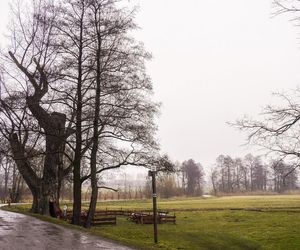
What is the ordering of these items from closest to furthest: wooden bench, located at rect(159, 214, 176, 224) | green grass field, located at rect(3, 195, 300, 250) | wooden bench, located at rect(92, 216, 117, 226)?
1. green grass field, located at rect(3, 195, 300, 250)
2. wooden bench, located at rect(92, 216, 117, 226)
3. wooden bench, located at rect(159, 214, 176, 224)

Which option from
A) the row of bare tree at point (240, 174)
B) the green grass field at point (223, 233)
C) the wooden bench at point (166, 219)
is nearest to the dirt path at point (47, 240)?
the green grass field at point (223, 233)

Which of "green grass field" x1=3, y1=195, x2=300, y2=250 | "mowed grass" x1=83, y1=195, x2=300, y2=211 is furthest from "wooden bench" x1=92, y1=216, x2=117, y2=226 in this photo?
"mowed grass" x1=83, y1=195, x2=300, y2=211

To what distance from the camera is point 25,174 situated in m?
29.8

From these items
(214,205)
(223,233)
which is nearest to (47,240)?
(223,233)

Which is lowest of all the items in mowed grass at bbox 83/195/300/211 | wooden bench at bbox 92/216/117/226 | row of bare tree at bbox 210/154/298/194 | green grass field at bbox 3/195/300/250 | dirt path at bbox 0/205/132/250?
green grass field at bbox 3/195/300/250

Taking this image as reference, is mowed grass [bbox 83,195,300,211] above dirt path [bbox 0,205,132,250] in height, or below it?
below

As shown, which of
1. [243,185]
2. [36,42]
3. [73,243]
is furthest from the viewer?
[243,185]

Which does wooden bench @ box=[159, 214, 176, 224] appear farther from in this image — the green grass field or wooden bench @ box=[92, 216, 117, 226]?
wooden bench @ box=[92, 216, 117, 226]

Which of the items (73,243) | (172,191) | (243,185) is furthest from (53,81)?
(243,185)

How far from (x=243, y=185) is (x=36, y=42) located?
13918 cm

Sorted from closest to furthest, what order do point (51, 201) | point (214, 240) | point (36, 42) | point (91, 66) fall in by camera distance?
1. point (91, 66)
2. point (214, 240)
3. point (51, 201)
4. point (36, 42)

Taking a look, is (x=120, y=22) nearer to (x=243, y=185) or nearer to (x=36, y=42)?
(x=36, y=42)

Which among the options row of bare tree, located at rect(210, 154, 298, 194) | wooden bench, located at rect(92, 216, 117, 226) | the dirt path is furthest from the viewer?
row of bare tree, located at rect(210, 154, 298, 194)

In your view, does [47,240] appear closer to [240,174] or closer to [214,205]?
[214,205]
